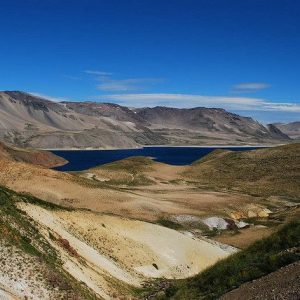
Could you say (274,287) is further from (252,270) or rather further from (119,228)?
(119,228)

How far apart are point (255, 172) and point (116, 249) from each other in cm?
9770

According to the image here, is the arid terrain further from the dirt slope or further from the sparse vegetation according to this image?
the dirt slope

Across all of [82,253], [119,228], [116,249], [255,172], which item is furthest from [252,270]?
[255,172]

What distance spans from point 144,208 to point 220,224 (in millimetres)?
11618

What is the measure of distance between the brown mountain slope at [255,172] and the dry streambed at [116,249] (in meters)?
63.5

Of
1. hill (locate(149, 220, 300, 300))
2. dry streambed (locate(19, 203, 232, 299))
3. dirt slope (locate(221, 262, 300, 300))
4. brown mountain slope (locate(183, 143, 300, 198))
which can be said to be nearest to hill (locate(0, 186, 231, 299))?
dry streambed (locate(19, 203, 232, 299))

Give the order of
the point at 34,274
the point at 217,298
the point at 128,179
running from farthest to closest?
the point at 128,179 < the point at 34,274 < the point at 217,298

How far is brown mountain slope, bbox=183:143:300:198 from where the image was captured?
4677 inches

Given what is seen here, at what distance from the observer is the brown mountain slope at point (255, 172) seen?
390ft

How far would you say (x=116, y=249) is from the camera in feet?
146

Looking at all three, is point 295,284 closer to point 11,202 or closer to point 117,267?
point 117,267

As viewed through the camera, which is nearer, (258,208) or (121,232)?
(121,232)

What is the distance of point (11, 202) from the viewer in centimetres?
4144

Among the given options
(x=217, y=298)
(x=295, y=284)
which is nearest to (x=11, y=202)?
(x=217, y=298)
